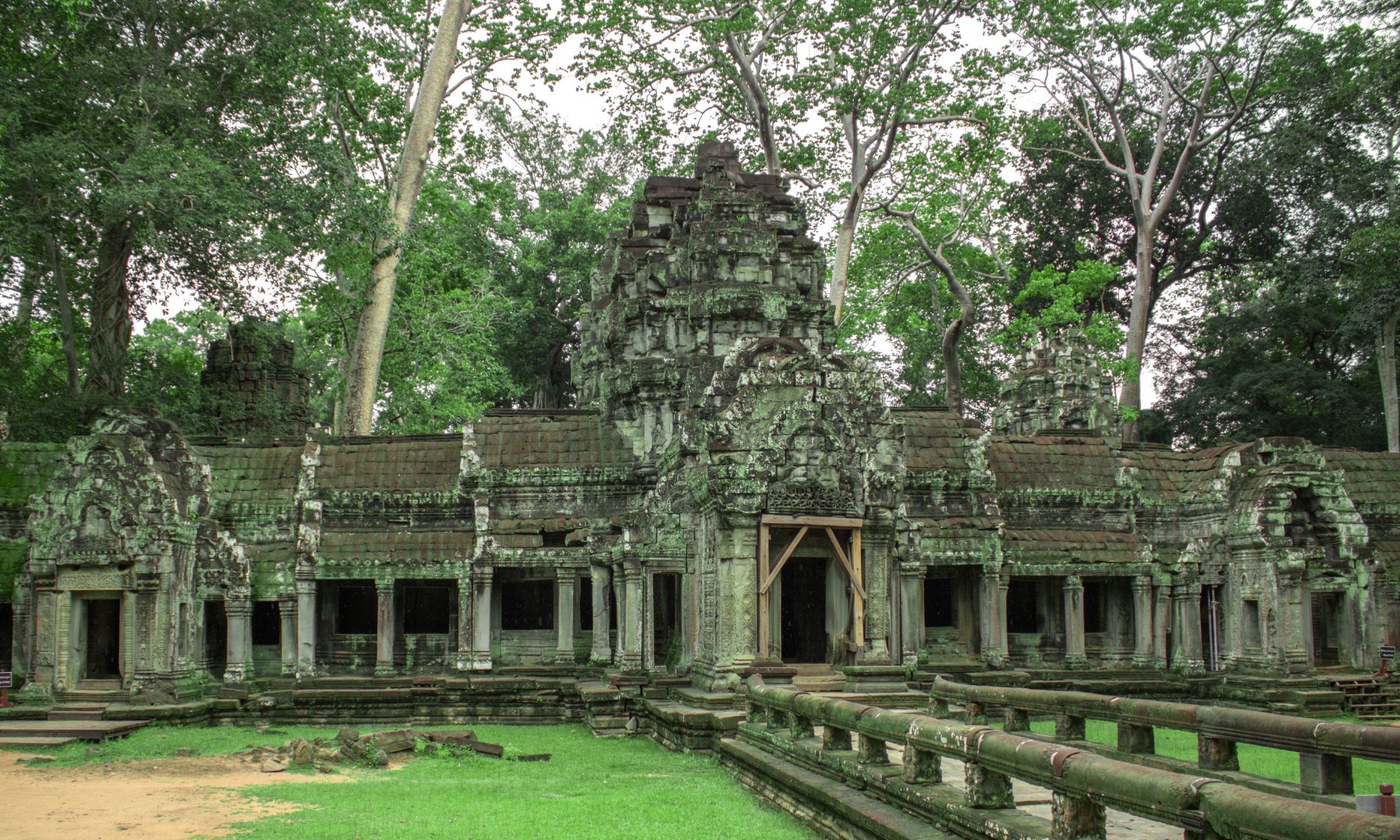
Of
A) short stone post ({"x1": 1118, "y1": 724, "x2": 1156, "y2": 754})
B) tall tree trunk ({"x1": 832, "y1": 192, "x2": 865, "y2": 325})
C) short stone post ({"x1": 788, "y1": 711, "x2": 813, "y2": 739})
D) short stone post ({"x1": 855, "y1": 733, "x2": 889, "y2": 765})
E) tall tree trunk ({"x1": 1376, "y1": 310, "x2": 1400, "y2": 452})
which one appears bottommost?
short stone post ({"x1": 788, "y1": 711, "x2": 813, "y2": 739})

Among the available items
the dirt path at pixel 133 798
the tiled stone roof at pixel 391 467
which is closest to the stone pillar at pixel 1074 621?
the tiled stone roof at pixel 391 467

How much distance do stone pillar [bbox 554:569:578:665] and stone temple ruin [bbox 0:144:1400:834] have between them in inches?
1.8

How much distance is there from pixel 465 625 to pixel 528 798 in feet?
27.3

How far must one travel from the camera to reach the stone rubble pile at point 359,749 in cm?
1277

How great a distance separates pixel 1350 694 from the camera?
17969 mm

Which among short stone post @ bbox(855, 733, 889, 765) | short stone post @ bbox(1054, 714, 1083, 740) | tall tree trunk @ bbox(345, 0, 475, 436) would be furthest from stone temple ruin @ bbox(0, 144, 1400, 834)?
short stone post @ bbox(855, 733, 889, 765)

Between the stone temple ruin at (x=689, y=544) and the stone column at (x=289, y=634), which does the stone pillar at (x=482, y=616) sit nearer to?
the stone temple ruin at (x=689, y=544)

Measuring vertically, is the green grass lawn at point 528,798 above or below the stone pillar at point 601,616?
below

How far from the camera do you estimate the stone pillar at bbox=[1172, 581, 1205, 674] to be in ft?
63.7

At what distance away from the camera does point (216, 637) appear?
19531 mm

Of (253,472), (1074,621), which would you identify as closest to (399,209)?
(253,472)

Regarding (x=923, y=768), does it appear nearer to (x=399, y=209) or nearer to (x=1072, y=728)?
(x=1072, y=728)

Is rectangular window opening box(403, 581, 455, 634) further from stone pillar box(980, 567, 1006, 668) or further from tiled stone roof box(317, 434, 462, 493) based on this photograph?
stone pillar box(980, 567, 1006, 668)

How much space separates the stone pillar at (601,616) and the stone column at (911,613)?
4.75 m
